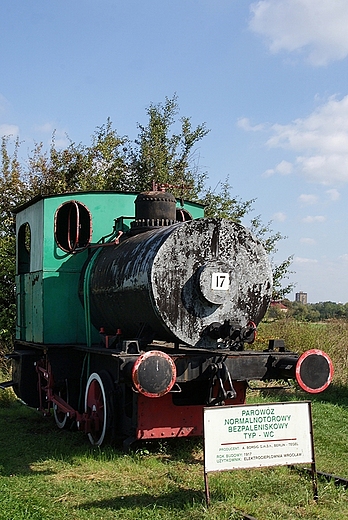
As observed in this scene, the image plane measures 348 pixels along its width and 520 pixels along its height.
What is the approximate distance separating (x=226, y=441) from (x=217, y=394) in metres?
1.54

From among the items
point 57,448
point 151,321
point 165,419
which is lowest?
point 57,448

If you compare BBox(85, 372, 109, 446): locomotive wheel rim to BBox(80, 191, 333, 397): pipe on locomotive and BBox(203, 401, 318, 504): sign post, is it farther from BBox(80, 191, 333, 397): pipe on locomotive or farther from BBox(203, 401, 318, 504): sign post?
BBox(203, 401, 318, 504): sign post

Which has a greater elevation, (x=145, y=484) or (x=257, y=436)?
(x=257, y=436)

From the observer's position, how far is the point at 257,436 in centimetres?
539

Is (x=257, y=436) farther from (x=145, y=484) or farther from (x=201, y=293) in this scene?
(x=201, y=293)

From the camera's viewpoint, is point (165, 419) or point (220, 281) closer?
point (220, 281)

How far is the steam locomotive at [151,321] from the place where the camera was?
6270 millimetres

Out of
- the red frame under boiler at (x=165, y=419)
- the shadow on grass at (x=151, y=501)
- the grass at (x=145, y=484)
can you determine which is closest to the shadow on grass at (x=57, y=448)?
the grass at (x=145, y=484)

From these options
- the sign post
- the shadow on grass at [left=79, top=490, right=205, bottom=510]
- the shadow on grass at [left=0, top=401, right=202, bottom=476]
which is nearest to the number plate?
the sign post

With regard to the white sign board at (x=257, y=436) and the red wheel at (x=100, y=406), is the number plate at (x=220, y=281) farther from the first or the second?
the red wheel at (x=100, y=406)

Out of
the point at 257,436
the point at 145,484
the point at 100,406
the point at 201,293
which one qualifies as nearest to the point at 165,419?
the point at 100,406

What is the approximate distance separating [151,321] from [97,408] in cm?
139

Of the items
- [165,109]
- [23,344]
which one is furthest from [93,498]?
[165,109]

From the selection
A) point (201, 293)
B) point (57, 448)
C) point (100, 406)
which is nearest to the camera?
point (201, 293)
